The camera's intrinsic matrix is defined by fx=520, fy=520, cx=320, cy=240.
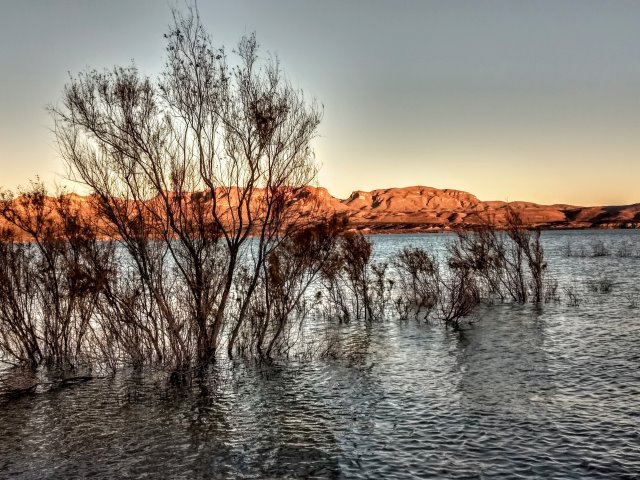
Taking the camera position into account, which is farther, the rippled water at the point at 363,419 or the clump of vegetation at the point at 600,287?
the clump of vegetation at the point at 600,287

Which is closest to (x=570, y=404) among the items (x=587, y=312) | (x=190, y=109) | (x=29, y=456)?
(x=29, y=456)

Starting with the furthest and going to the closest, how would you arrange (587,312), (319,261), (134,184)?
(587,312) → (319,261) → (134,184)

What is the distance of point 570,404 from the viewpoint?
42.7ft

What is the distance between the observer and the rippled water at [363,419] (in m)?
10.0

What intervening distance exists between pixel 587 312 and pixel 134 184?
2413cm

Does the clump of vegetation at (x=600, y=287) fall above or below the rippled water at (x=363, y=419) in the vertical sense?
below

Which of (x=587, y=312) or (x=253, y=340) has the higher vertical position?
(x=253, y=340)

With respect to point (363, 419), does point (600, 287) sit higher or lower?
lower

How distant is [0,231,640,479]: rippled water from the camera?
394 inches

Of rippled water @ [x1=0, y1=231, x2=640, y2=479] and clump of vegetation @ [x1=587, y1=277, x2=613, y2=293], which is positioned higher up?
rippled water @ [x1=0, y1=231, x2=640, y2=479]

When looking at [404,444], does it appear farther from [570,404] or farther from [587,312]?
[587,312]

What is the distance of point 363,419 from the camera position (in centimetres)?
1258

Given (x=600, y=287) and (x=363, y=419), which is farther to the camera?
(x=600, y=287)

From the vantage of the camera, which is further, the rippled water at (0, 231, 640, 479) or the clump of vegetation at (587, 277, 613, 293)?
the clump of vegetation at (587, 277, 613, 293)
